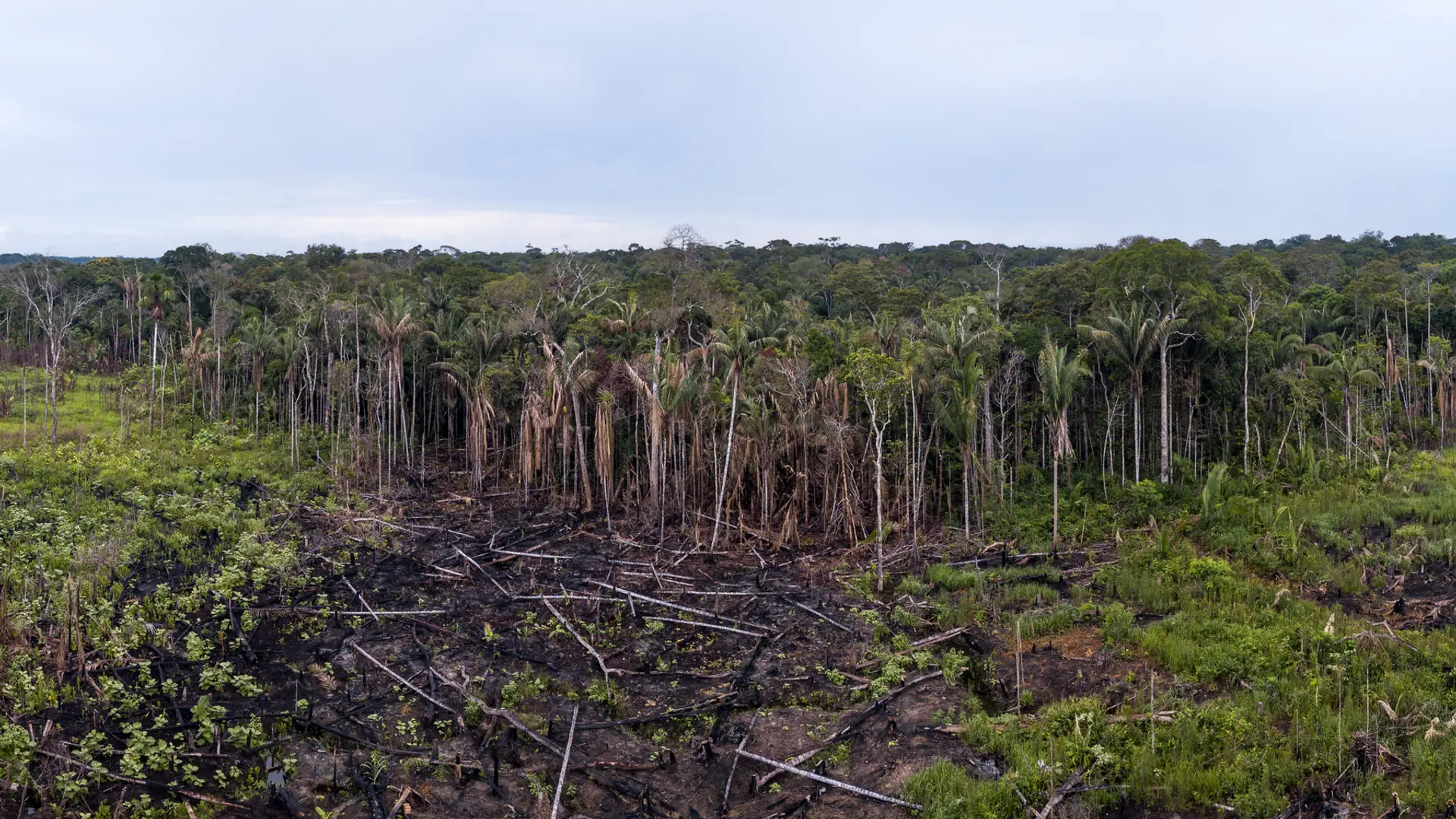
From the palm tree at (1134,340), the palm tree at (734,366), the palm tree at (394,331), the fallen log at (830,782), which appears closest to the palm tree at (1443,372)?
the palm tree at (1134,340)

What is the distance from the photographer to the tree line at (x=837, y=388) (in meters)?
23.3

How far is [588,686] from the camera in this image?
1323 centimetres

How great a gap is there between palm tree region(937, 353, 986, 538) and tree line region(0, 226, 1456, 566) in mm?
122

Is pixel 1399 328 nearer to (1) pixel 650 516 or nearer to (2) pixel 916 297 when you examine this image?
(2) pixel 916 297

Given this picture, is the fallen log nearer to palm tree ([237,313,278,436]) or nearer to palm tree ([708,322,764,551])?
palm tree ([708,322,764,551])

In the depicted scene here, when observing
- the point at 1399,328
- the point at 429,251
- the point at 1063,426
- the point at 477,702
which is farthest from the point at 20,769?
the point at 429,251

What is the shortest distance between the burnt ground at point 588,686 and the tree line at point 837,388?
3.94 meters

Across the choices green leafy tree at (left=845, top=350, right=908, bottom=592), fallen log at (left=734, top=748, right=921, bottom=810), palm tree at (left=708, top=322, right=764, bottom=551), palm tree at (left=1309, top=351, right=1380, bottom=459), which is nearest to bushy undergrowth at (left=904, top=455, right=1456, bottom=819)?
fallen log at (left=734, top=748, right=921, bottom=810)

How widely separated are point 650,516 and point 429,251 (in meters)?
76.8

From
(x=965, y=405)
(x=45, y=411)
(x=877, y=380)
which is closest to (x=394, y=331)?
(x=45, y=411)

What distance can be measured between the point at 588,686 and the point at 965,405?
11.8 meters

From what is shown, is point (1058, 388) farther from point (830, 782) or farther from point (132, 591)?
point (132, 591)

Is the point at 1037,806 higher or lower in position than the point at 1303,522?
lower

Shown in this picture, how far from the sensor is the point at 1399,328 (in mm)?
39531
